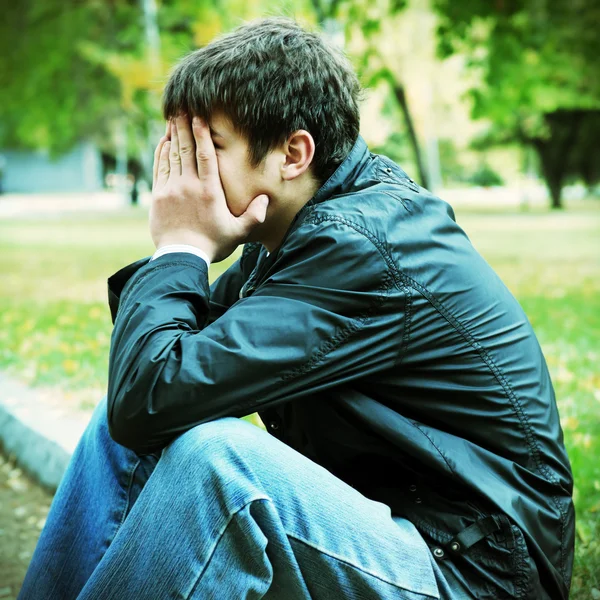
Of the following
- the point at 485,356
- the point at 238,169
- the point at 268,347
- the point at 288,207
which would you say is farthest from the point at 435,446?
the point at 238,169

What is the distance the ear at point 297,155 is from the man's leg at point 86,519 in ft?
2.67

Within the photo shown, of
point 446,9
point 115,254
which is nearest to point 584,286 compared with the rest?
point 446,9

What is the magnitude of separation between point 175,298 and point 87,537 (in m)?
0.66

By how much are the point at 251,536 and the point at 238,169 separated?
1.00m

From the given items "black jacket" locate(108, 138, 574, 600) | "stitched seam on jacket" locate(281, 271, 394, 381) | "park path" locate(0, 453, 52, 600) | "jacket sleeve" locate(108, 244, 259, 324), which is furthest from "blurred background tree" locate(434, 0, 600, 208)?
"stitched seam on jacket" locate(281, 271, 394, 381)

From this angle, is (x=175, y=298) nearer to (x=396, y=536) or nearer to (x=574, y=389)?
(x=396, y=536)

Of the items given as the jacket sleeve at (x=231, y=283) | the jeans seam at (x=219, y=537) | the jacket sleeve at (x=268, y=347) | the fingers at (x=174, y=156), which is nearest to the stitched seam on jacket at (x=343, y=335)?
the jacket sleeve at (x=268, y=347)

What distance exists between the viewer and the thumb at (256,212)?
Result: 86.2 inches

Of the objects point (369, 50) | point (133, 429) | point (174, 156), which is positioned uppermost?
point (369, 50)

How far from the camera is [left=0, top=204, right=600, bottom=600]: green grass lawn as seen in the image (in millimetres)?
3572

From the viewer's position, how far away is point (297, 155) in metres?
2.20

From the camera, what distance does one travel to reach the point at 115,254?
524 inches

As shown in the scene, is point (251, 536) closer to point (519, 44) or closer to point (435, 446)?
point (435, 446)

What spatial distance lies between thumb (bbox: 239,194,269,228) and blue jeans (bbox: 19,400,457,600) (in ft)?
2.08
